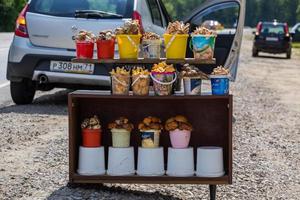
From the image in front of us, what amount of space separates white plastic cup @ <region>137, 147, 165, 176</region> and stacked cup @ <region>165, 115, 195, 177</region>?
0.28 ft

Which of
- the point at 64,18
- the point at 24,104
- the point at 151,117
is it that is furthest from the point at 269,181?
the point at 24,104

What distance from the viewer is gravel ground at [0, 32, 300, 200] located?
18.3ft

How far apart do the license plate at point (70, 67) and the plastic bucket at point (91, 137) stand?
4115 millimetres

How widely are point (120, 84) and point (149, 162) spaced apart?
0.65 meters

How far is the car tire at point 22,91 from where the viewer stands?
10.2m

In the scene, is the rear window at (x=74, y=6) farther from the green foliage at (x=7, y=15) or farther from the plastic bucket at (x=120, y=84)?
the green foliage at (x=7, y=15)

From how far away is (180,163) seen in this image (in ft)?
17.7

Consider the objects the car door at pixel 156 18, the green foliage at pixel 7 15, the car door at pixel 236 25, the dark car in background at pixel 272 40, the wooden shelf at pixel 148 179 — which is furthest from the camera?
the green foliage at pixel 7 15

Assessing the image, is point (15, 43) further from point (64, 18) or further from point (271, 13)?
point (271, 13)

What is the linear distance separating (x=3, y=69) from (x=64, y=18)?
25.8 ft

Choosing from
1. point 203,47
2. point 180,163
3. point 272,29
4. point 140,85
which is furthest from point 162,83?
point 272,29

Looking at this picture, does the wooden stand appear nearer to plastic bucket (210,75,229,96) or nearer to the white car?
plastic bucket (210,75,229,96)

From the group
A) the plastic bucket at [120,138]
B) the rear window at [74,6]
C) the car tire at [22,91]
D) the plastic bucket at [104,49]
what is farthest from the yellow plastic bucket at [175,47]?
the car tire at [22,91]

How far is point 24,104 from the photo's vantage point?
10430 millimetres
